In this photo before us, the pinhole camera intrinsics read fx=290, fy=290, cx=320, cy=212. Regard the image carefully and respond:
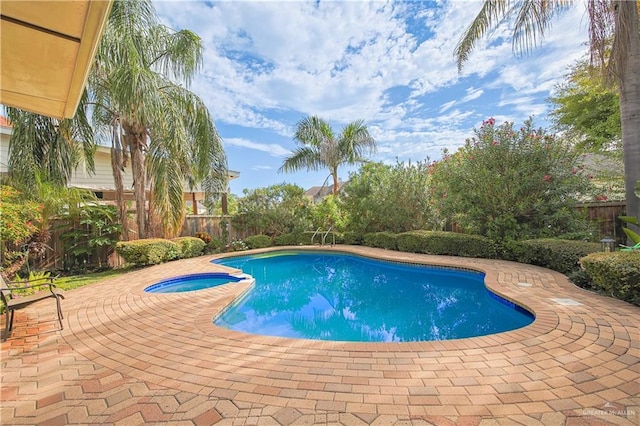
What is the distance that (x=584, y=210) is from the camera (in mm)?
8531

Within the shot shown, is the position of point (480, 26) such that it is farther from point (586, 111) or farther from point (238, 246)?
point (238, 246)

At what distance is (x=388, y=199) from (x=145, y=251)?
953 cm

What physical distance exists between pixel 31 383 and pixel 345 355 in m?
3.14

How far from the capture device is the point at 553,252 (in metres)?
6.90

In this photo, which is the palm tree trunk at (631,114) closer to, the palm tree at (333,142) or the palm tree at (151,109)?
the palm tree at (151,109)

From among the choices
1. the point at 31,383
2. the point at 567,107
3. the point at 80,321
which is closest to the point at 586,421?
the point at 31,383

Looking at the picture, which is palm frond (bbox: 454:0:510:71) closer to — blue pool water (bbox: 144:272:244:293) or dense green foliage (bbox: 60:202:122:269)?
blue pool water (bbox: 144:272:244:293)

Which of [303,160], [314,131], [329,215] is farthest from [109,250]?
[314,131]

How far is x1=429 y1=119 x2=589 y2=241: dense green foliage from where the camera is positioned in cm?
828

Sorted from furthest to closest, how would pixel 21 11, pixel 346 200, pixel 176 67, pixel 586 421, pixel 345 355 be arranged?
1. pixel 346 200
2. pixel 176 67
3. pixel 345 355
4. pixel 21 11
5. pixel 586 421

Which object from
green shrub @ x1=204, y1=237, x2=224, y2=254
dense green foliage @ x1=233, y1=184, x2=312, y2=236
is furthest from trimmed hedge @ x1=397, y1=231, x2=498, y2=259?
green shrub @ x1=204, y1=237, x2=224, y2=254

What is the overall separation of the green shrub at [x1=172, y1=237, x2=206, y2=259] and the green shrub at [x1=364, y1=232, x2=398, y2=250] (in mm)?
7403

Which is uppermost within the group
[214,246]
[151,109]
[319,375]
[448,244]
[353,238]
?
[151,109]

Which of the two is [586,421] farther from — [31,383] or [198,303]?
[198,303]
